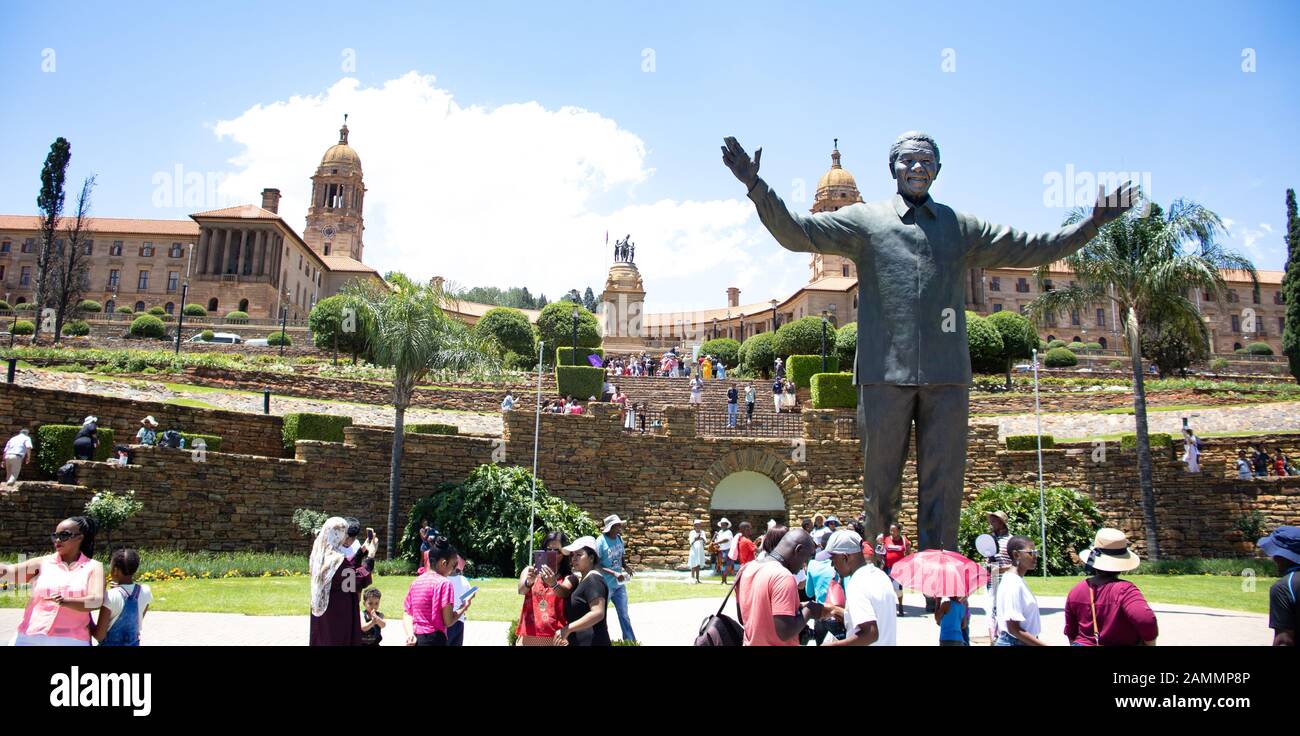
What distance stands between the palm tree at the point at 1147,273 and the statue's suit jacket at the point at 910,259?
571 inches

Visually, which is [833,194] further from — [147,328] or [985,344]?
[147,328]

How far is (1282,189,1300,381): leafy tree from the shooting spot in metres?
40.5

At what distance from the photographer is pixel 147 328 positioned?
47500mm

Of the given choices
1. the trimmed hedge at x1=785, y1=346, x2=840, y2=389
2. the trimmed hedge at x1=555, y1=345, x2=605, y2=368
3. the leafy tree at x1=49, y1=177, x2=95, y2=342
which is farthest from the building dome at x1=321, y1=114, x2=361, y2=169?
the trimmed hedge at x1=785, y1=346, x2=840, y2=389

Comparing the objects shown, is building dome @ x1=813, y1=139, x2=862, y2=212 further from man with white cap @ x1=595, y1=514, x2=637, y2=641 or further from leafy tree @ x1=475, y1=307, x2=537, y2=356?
man with white cap @ x1=595, y1=514, x2=637, y2=641

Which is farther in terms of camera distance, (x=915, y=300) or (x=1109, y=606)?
(x=915, y=300)

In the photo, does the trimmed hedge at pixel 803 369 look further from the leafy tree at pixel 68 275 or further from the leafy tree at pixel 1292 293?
the leafy tree at pixel 68 275

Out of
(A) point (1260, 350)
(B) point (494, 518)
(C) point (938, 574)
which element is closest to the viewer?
(C) point (938, 574)

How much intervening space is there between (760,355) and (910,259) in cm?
4403

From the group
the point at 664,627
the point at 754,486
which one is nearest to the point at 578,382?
the point at 754,486
